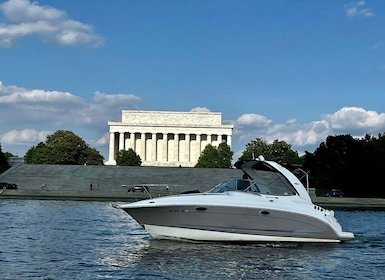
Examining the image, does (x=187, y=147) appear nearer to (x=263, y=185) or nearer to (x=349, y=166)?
(x=349, y=166)

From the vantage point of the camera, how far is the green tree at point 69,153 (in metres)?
142

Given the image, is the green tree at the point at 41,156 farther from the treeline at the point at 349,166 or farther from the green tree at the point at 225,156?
the treeline at the point at 349,166

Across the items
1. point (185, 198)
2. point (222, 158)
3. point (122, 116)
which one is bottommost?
point (185, 198)

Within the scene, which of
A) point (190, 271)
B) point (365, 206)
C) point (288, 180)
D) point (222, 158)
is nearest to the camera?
point (190, 271)

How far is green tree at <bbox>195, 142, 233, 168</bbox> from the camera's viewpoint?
147 m

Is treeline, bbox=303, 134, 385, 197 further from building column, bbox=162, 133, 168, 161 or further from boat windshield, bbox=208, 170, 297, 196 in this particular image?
building column, bbox=162, 133, 168, 161

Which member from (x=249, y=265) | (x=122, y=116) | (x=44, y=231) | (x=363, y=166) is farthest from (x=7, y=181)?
(x=122, y=116)

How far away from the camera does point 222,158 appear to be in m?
149

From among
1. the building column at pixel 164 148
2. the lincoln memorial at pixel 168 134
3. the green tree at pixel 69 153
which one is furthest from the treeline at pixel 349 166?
the building column at pixel 164 148

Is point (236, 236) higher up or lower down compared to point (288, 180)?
lower down

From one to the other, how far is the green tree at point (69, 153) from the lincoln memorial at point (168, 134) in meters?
32.6

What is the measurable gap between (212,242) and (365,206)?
44.2m

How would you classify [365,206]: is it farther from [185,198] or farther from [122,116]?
[122,116]

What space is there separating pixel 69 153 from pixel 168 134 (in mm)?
47072
